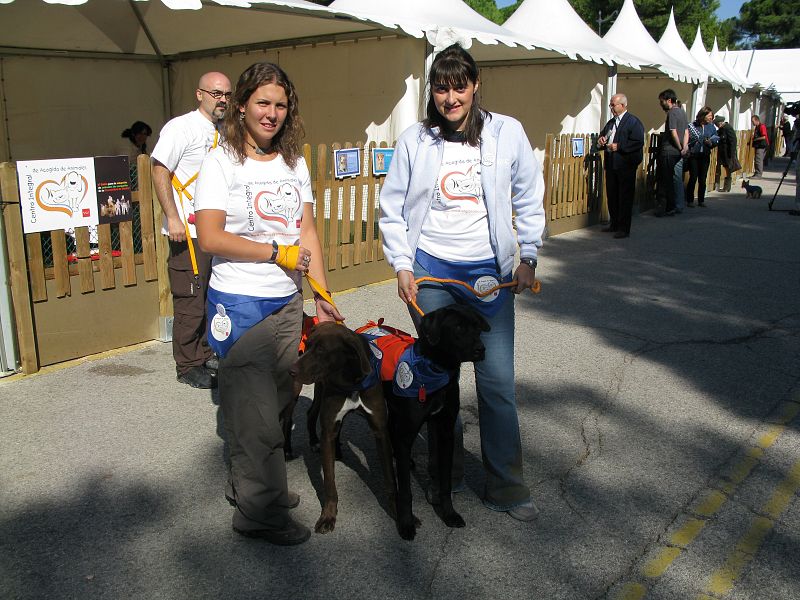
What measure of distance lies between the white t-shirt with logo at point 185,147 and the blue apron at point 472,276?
215cm

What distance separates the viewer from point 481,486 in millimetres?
3762

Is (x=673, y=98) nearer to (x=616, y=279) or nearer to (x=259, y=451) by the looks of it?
(x=616, y=279)

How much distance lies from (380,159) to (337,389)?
5.27 metres

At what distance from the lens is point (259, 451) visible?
3057 millimetres

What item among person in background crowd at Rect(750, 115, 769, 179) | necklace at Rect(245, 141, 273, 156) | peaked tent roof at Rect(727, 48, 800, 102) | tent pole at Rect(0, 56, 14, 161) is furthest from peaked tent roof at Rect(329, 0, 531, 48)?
peaked tent roof at Rect(727, 48, 800, 102)

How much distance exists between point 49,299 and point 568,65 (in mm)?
10000

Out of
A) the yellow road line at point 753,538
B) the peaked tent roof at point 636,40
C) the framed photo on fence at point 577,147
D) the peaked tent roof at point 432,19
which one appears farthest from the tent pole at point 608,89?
the yellow road line at point 753,538

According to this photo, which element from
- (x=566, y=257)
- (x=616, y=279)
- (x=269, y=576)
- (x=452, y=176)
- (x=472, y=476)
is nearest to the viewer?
(x=269, y=576)

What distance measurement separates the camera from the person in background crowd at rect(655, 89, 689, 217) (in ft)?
42.7

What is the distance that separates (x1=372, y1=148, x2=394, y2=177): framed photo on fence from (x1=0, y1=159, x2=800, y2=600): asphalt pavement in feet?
8.31

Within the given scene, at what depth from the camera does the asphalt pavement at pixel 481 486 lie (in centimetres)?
299

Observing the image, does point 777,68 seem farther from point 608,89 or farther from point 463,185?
point 463,185

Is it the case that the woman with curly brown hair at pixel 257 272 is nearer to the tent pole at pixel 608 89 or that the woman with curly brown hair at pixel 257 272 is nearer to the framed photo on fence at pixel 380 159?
the framed photo on fence at pixel 380 159

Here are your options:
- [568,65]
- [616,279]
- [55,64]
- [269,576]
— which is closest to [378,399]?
[269,576]
